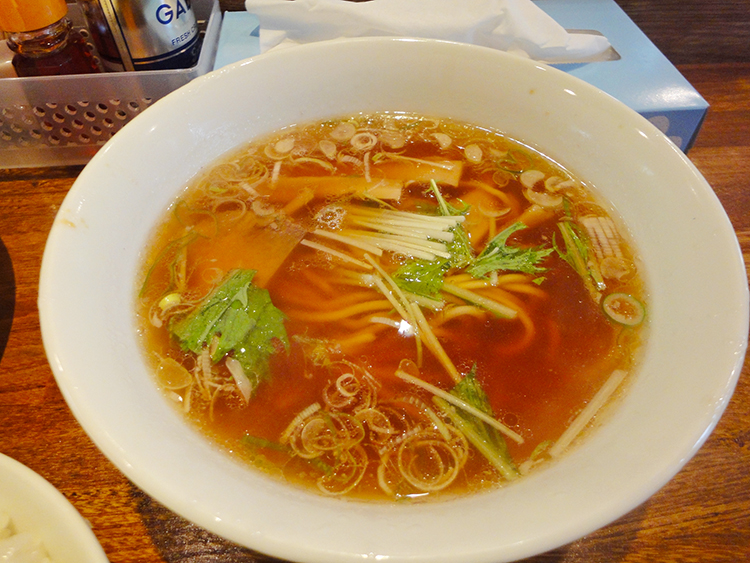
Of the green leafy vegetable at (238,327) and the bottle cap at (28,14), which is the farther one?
the bottle cap at (28,14)

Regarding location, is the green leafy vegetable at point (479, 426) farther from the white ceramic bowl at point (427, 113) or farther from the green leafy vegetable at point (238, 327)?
the green leafy vegetable at point (238, 327)

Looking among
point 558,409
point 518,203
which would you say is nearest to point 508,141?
point 518,203

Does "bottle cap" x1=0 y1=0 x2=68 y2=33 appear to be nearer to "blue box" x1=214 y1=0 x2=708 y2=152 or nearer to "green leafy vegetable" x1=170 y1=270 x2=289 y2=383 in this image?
"blue box" x1=214 y1=0 x2=708 y2=152

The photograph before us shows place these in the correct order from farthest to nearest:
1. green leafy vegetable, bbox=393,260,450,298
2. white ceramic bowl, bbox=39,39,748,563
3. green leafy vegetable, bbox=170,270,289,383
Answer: green leafy vegetable, bbox=393,260,450,298 → green leafy vegetable, bbox=170,270,289,383 → white ceramic bowl, bbox=39,39,748,563

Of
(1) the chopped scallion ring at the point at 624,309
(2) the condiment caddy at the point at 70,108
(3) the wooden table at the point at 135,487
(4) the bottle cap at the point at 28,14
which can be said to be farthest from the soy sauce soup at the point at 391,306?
(4) the bottle cap at the point at 28,14

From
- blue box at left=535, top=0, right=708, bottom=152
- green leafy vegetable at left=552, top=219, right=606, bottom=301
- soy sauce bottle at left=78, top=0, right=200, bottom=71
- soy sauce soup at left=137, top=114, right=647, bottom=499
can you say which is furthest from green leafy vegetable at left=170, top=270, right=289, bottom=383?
blue box at left=535, top=0, right=708, bottom=152

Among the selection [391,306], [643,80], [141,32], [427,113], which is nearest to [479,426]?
[391,306]

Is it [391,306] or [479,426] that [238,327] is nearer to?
[391,306]
